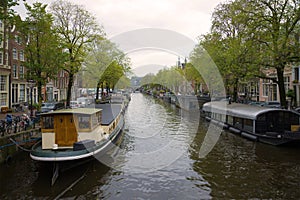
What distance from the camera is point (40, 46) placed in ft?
76.1

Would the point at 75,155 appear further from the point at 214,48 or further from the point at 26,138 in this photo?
the point at 214,48

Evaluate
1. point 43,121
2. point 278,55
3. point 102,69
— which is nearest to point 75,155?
point 43,121

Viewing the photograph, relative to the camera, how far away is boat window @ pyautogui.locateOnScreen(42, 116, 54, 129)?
1466 cm

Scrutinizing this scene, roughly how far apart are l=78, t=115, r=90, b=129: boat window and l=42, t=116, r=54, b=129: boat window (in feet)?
4.95

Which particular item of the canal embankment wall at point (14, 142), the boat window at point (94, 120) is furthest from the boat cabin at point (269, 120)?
the canal embankment wall at point (14, 142)

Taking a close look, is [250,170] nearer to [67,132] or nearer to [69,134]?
[69,134]

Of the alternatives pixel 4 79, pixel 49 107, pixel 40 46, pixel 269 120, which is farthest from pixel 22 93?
pixel 269 120

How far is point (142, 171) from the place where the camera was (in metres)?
14.6

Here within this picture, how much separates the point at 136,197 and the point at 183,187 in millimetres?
2399

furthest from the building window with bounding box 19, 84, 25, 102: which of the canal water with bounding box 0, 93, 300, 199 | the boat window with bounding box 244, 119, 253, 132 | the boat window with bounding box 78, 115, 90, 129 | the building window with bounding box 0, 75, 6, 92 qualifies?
the boat window with bounding box 244, 119, 253, 132

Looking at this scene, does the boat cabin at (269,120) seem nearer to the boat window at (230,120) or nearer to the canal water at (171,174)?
the canal water at (171,174)

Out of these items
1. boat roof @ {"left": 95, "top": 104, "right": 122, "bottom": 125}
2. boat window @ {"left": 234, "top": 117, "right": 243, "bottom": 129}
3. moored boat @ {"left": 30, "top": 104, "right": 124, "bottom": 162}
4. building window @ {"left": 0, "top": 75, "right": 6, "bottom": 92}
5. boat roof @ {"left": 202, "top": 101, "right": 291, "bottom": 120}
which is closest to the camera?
moored boat @ {"left": 30, "top": 104, "right": 124, "bottom": 162}

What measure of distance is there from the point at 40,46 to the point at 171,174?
16564 mm

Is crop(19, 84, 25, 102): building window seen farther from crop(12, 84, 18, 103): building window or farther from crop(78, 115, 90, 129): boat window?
crop(78, 115, 90, 129): boat window
